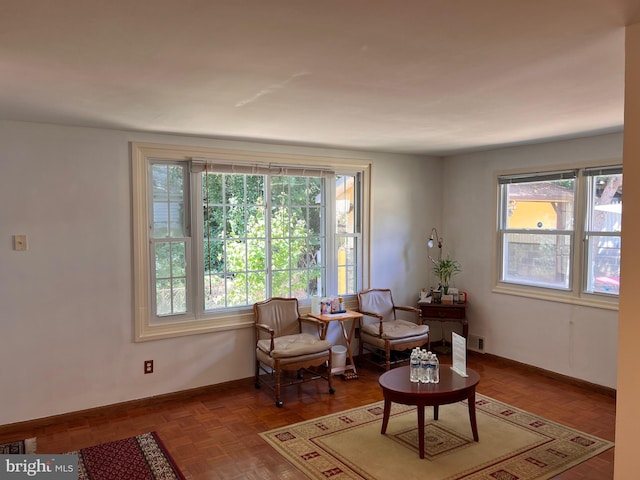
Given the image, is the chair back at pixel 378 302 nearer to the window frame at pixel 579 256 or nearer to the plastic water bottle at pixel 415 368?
the window frame at pixel 579 256

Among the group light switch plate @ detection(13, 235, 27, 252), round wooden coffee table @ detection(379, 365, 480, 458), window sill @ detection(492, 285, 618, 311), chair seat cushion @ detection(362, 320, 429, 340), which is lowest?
round wooden coffee table @ detection(379, 365, 480, 458)

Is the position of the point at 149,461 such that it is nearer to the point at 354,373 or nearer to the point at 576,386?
the point at 354,373

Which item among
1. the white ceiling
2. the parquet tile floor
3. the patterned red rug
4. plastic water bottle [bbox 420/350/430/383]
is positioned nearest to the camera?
the white ceiling

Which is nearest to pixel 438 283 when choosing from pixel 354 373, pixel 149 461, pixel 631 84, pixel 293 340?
pixel 354 373

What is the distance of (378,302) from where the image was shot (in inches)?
211

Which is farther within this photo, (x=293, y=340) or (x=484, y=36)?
(x=293, y=340)

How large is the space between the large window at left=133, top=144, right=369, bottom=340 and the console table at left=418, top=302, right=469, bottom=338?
86 centimetres

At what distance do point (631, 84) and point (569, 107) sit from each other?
4.67 ft

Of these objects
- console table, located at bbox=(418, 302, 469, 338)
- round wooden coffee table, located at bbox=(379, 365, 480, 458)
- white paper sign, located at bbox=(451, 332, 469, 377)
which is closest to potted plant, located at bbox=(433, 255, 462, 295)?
console table, located at bbox=(418, 302, 469, 338)

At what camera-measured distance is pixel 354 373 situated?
4.80m

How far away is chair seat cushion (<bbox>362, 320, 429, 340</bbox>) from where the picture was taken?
4.80 meters

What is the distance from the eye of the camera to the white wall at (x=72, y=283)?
3605mm

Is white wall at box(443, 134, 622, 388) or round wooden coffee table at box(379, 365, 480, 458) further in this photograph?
white wall at box(443, 134, 622, 388)

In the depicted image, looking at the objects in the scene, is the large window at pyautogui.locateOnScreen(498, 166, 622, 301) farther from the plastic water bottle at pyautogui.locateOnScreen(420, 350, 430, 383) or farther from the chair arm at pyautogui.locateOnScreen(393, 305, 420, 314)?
the plastic water bottle at pyautogui.locateOnScreen(420, 350, 430, 383)
